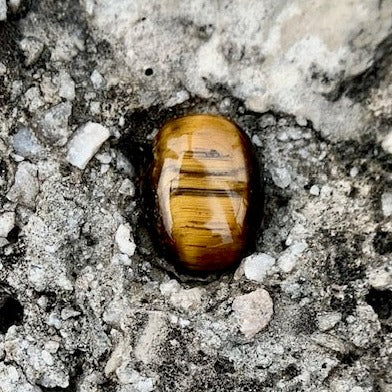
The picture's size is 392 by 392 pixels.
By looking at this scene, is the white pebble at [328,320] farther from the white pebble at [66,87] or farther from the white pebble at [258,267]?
the white pebble at [66,87]

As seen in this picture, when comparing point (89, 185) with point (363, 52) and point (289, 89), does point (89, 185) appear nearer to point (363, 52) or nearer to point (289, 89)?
point (289, 89)

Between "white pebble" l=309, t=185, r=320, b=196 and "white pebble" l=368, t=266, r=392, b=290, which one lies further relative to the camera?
"white pebble" l=309, t=185, r=320, b=196

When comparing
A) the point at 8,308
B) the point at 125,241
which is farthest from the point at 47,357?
the point at 125,241

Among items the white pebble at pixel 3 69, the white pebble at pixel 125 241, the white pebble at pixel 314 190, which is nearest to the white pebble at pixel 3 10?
the white pebble at pixel 3 69

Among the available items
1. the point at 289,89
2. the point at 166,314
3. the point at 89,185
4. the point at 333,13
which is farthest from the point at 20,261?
the point at 333,13

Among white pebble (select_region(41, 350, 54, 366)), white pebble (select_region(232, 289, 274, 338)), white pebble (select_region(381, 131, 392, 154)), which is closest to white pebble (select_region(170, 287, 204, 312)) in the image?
white pebble (select_region(232, 289, 274, 338))

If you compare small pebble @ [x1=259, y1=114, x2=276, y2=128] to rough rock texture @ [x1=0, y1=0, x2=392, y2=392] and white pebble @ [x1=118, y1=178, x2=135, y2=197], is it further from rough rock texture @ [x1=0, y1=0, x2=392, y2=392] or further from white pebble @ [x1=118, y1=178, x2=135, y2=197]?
white pebble @ [x1=118, y1=178, x2=135, y2=197]
